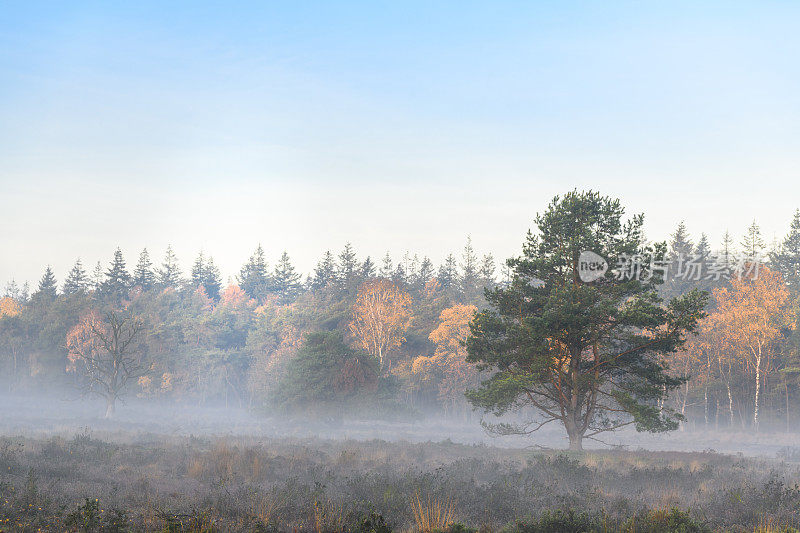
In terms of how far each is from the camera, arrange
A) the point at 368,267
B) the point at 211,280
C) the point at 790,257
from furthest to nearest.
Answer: the point at 211,280 < the point at 368,267 < the point at 790,257

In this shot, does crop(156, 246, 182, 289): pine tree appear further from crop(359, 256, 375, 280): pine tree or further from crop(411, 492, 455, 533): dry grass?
crop(411, 492, 455, 533): dry grass

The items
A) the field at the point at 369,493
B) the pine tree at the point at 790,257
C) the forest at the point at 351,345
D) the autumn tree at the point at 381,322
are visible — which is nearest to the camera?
the field at the point at 369,493

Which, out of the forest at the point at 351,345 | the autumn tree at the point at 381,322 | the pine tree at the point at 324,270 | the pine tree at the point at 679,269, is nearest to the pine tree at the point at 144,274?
the forest at the point at 351,345

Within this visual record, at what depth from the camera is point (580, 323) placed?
2188 cm

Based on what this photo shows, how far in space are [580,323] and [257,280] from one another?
4056 inches

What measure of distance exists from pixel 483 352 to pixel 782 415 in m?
45.4

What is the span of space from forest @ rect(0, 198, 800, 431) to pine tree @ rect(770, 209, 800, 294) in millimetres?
190

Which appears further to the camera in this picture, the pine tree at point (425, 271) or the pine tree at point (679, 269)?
the pine tree at point (425, 271)

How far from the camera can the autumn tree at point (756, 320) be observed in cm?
5047

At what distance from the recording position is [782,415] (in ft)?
178

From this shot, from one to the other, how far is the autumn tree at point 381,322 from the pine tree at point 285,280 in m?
51.2

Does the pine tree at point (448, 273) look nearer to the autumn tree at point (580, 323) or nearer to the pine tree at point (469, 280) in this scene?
the pine tree at point (469, 280)

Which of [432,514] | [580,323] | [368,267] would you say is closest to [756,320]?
[580,323]

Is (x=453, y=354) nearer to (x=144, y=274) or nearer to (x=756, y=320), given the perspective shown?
(x=756, y=320)
